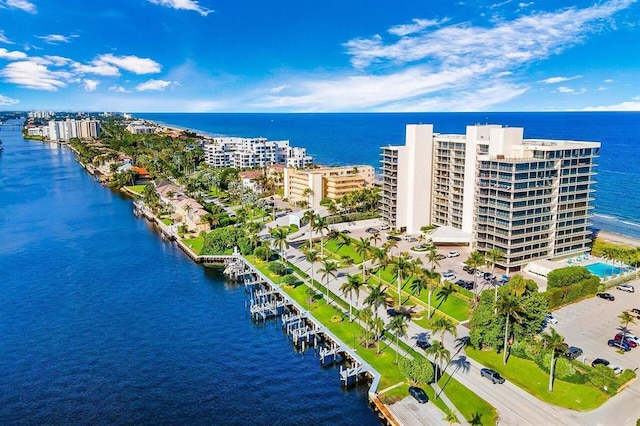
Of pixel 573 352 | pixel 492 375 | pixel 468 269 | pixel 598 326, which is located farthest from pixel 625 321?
pixel 468 269

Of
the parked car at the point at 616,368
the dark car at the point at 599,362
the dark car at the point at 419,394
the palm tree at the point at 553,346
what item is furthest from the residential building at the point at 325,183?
the parked car at the point at 616,368

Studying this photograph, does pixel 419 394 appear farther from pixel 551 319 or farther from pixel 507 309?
pixel 551 319

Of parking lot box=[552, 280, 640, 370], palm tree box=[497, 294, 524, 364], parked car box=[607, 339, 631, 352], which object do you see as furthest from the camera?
parked car box=[607, 339, 631, 352]

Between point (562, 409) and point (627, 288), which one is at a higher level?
point (627, 288)

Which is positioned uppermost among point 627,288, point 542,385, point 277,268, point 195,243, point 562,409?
point 277,268

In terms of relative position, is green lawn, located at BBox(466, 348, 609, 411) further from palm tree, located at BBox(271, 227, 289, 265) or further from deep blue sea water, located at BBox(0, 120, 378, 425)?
palm tree, located at BBox(271, 227, 289, 265)

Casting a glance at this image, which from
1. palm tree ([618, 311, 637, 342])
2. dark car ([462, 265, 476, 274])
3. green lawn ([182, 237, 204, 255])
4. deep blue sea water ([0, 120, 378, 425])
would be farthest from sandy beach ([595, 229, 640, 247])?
green lawn ([182, 237, 204, 255])

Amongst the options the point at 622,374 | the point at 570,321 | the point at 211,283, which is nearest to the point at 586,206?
the point at 570,321
